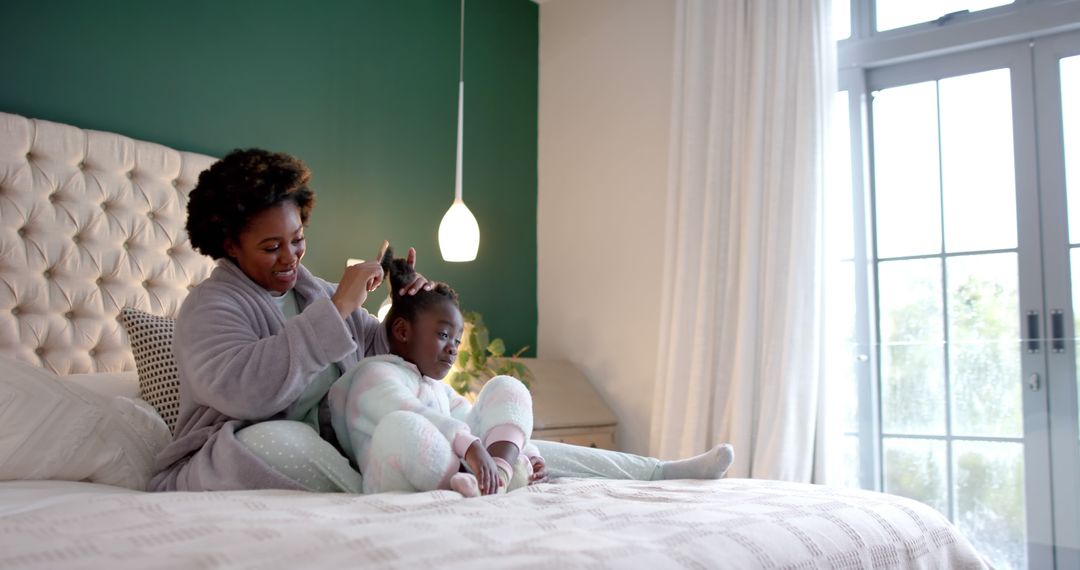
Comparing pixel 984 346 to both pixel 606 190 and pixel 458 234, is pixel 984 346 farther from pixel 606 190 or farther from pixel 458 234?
pixel 458 234

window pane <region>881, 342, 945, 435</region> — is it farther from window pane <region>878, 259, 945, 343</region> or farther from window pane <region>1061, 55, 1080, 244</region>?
window pane <region>1061, 55, 1080, 244</region>

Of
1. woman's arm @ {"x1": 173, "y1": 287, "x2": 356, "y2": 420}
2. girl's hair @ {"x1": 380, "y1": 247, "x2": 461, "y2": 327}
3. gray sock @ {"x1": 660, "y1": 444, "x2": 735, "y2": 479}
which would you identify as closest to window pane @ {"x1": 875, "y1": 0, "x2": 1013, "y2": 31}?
gray sock @ {"x1": 660, "y1": 444, "x2": 735, "y2": 479}

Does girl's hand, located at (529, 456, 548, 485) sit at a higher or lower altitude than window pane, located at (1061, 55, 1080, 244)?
lower

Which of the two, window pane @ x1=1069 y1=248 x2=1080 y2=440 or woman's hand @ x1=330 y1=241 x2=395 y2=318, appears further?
window pane @ x1=1069 y1=248 x2=1080 y2=440

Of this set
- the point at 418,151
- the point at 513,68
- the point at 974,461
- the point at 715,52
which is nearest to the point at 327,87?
the point at 418,151

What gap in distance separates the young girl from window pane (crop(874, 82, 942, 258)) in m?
2.15

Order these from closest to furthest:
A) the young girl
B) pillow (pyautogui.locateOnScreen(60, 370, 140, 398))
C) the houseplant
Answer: the young girl
pillow (pyautogui.locateOnScreen(60, 370, 140, 398))
the houseplant

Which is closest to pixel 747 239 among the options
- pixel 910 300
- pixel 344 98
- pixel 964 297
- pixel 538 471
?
pixel 910 300

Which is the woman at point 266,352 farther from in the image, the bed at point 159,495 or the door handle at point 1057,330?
the door handle at point 1057,330

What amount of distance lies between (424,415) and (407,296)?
34 cm

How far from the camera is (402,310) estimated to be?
1.97m

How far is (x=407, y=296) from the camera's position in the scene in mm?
1976

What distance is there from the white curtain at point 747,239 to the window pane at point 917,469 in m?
0.29

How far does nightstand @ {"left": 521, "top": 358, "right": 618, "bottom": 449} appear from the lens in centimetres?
373
